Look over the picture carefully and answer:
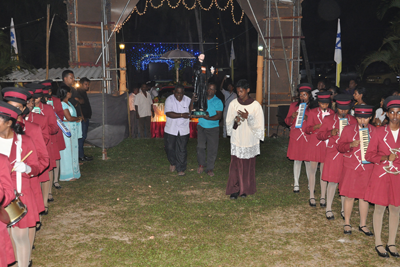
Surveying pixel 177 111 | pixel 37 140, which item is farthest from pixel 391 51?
pixel 37 140

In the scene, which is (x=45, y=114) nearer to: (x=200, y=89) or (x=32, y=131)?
(x=32, y=131)

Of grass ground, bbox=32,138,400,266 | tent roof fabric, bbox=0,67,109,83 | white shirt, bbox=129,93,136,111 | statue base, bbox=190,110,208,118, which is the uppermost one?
tent roof fabric, bbox=0,67,109,83

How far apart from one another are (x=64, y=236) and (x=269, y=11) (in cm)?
1034

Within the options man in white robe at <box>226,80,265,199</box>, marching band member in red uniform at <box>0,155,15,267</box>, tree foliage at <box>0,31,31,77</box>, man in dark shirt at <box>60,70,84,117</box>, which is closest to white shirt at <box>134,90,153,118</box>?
tree foliage at <box>0,31,31,77</box>

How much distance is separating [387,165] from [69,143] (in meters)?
5.75

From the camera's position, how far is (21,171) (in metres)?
3.63

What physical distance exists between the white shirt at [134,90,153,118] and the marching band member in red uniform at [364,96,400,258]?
9.55 meters

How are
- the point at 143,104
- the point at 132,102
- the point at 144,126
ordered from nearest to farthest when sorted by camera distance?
1. the point at 143,104
2. the point at 132,102
3. the point at 144,126

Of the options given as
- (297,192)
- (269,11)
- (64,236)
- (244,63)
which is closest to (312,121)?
(297,192)

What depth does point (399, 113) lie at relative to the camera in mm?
4574

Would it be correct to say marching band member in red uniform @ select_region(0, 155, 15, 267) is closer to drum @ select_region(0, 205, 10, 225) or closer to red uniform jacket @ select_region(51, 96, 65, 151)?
drum @ select_region(0, 205, 10, 225)

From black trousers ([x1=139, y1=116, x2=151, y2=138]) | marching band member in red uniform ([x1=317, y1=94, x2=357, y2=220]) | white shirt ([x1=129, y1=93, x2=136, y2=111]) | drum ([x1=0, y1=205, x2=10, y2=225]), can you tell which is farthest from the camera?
black trousers ([x1=139, y1=116, x2=151, y2=138])

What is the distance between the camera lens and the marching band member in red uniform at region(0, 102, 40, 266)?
11.9ft

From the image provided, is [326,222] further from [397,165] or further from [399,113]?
[399,113]
